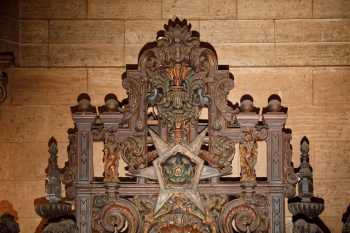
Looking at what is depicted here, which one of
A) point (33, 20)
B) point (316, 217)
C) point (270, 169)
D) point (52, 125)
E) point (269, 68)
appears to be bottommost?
point (316, 217)

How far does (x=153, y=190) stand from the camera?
543 centimetres

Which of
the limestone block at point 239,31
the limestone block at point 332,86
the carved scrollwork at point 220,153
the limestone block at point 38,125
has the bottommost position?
the carved scrollwork at point 220,153

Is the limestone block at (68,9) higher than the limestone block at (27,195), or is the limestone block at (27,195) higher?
the limestone block at (68,9)

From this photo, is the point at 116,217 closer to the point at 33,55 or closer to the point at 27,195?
the point at 27,195

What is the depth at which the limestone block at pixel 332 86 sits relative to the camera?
228 inches

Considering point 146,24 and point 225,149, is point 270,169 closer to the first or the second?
point 225,149

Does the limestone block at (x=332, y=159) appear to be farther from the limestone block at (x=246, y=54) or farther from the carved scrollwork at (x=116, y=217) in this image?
the carved scrollwork at (x=116, y=217)

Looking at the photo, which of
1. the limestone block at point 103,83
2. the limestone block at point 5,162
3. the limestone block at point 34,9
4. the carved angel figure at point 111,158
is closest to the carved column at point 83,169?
the carved angel figure at point 111,158

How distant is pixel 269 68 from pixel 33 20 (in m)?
1.87

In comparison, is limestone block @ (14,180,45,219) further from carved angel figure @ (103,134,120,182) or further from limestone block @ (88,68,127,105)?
limestone block @ (88,68,127,105)

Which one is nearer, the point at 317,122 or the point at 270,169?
the point at 270,169

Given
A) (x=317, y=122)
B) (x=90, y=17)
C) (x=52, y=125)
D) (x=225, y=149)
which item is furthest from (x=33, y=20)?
(x=317, y=122)

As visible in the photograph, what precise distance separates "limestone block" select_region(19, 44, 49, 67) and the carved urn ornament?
61 centimetres

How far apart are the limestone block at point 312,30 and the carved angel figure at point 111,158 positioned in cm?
152
